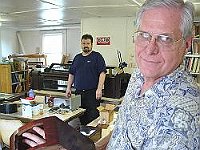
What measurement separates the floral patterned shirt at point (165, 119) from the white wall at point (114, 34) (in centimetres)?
459

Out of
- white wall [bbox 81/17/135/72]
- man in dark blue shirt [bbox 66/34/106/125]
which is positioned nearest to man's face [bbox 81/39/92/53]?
man in dark blue shirt [bbox 66/34/106/125]

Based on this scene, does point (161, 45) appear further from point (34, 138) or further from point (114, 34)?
point (114, 34)

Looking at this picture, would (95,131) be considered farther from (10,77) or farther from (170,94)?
(10,77)

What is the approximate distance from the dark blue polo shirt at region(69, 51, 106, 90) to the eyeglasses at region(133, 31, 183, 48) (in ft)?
9.56

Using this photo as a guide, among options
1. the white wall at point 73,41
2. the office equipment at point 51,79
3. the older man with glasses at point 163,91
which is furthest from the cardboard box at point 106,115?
the white wall at point 73,41

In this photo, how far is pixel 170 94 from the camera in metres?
0.77

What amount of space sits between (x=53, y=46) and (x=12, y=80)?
10.9ft

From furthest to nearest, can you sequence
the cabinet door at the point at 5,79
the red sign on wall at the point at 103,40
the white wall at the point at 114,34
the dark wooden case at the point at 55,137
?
the cabinet door at the point at 5,79
the red sign on wall at the point at 103,40
the white wall at the point at 114,34
the dark wooden case at the point at 55,137

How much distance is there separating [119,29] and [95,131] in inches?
155

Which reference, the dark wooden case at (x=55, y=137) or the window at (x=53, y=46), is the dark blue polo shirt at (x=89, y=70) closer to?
the dark wooden case at (x=55, y=137)

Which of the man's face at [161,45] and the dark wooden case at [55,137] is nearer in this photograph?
the dark wooden case at [55,137]

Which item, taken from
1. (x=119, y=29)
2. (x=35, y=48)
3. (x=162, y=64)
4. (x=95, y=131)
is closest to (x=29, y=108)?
(x=95, y=131)

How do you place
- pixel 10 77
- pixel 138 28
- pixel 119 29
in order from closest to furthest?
pixel 138 28 → pixel 119 29 → pixel 10 77

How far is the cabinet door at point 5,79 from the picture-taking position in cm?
638
